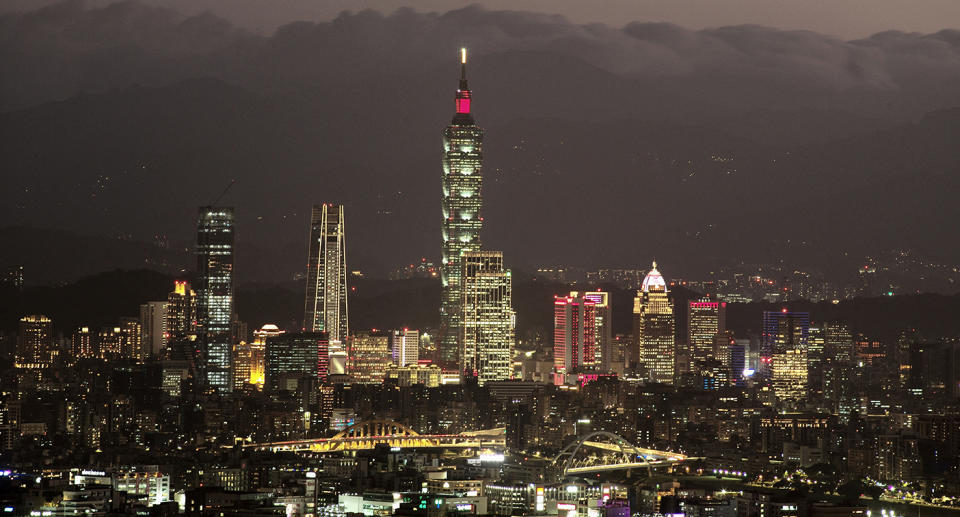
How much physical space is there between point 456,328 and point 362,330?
3414 mm

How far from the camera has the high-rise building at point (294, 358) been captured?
Result: 43.2 meters

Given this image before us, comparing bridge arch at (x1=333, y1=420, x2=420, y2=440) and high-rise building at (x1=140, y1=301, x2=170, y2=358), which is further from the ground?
high-rise building at (x1=140, y1=301, x2=170, y2=358)

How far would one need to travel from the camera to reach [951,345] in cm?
4491

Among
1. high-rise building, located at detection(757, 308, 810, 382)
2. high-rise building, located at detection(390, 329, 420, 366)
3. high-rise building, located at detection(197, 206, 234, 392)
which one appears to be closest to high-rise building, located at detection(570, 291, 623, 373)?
high-rise building, located at detection(757, 308, 810, 382)

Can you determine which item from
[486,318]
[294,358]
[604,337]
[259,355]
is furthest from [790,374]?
[259,355]

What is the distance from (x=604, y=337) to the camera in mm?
51781

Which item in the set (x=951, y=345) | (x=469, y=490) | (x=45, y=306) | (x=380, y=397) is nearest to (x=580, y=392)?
(x=380, y=397)

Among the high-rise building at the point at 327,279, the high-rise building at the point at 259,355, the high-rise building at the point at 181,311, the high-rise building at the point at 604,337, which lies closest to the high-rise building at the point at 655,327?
the high-rise building at the point at 604,337

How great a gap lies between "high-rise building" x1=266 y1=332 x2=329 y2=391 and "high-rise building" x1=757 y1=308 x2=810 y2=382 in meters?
10.9

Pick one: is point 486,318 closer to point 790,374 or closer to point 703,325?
point 790,374

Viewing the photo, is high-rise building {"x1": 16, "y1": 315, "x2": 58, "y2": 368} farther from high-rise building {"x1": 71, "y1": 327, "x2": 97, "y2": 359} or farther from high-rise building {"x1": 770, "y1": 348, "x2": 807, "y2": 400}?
high-rise building {"x1": 770, "y1": 348, "x2": 807, "y2": 400}

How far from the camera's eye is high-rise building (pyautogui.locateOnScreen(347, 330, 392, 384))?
4766cm

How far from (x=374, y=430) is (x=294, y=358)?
923 cm

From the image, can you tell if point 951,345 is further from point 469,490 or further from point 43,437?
point 469,490
